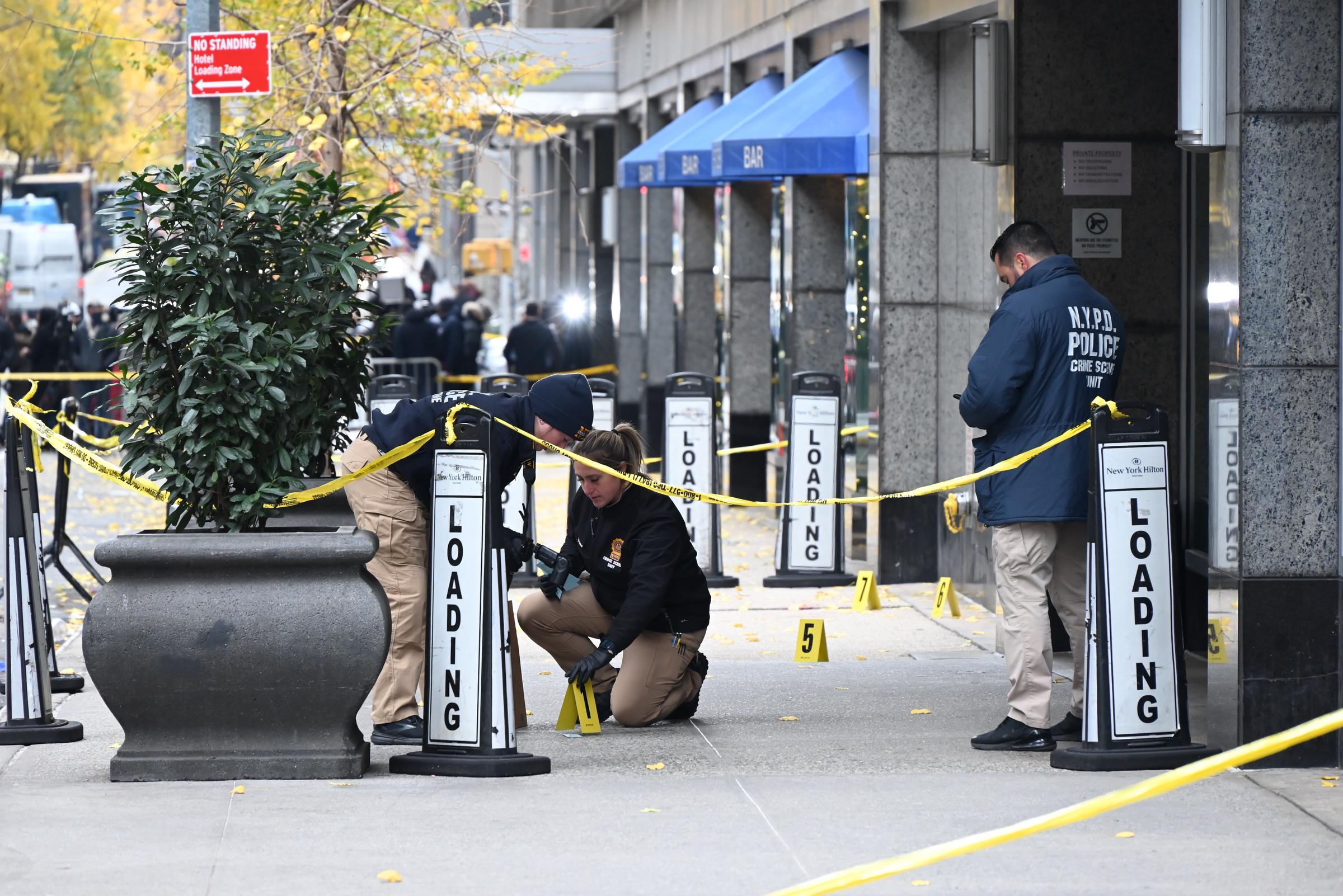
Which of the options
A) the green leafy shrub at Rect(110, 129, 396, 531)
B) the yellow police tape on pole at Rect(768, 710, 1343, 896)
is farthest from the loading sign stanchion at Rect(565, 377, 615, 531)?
the yellow police tape on pole at Rect(768, 710, 1343, 896)

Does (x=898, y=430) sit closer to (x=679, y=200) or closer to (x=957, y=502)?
(x=957, y=502)

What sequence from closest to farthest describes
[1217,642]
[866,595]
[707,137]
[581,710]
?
[1217,642] < [581,710] < [866,595] < [707,137]

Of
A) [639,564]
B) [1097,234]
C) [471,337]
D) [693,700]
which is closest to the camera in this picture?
[639,564]

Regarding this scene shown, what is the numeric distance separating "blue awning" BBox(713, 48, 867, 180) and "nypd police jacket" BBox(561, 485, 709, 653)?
18.9 feet

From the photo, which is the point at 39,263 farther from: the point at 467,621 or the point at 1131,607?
the point at 1131,607

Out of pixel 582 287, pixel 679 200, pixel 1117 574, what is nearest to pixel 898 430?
pixel 1117 574

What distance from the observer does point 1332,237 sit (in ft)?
22.6

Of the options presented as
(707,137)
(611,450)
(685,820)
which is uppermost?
(707,137)

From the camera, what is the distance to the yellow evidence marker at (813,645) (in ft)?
31.9

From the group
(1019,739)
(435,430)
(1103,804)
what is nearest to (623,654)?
(435,430)

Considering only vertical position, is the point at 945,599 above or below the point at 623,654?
below

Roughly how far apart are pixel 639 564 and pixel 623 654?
2.13ft

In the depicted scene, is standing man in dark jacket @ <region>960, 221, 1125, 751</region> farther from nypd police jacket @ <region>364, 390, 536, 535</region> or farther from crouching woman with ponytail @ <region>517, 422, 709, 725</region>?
nypd police jacket @ <region>364, 390, 536, 535</region>

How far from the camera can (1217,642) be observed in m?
7.10
